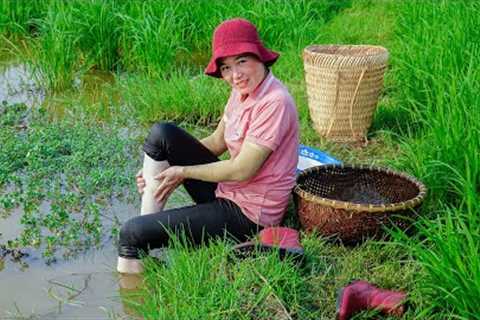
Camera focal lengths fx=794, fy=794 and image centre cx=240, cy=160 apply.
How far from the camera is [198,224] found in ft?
12.0

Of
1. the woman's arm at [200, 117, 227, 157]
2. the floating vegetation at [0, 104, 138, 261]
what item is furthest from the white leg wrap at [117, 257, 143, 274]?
the woman's arm at [200, 117, 227, 157]

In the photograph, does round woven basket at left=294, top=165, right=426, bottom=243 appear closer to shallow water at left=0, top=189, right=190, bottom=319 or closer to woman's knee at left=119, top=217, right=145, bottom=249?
woman's knee at left=119, top=217, right=145, bottom=249

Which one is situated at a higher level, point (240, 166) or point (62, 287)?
point (240, 166)

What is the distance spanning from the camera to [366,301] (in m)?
3.07

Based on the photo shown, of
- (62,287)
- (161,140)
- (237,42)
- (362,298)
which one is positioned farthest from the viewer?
(161,140)

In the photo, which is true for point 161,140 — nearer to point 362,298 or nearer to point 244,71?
point 244,71

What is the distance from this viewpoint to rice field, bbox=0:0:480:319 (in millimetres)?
3129

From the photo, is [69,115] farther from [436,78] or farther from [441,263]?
[441,263]

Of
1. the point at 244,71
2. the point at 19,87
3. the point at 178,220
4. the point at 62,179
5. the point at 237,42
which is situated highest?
the point at 237,42

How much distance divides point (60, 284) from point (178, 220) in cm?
63

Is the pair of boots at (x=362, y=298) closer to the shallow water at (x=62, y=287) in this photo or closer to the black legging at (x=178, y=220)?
the black legging at (x=178, y=220)

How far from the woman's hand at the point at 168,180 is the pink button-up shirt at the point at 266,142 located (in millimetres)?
222

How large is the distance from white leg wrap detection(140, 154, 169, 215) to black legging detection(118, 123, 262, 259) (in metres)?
0.03

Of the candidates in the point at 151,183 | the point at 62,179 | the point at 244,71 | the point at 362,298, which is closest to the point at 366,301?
the point at 362,298
